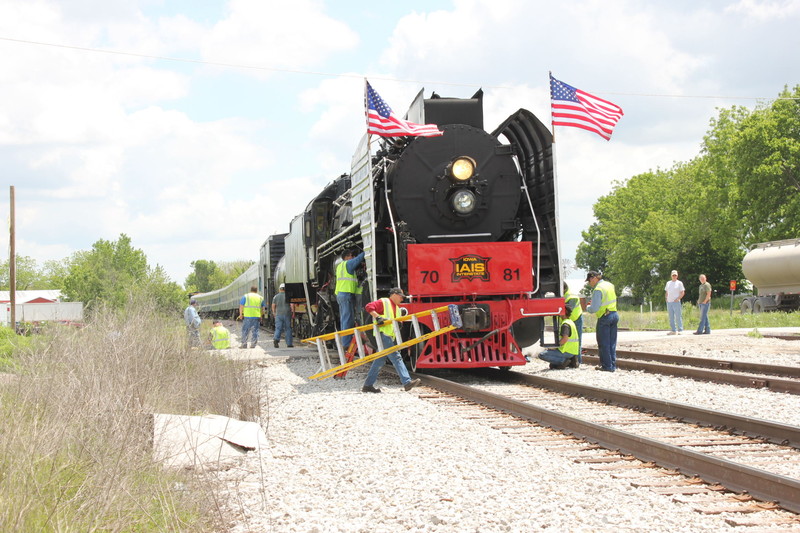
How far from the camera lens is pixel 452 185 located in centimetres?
1027

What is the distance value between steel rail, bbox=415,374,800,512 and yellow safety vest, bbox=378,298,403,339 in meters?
2.77

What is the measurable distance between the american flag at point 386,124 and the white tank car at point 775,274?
23345mm

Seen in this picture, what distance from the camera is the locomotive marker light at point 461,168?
402 inches

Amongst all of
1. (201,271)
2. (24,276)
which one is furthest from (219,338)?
(201,271)

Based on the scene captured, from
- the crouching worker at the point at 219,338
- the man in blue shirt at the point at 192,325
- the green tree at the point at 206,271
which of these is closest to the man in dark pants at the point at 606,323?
the man in blue shirt at the point at 192,325

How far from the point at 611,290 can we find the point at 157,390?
7.21m

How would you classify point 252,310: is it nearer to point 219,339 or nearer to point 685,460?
point 219,339

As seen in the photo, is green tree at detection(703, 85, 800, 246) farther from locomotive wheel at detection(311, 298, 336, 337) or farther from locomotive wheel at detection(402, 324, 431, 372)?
locomotive wheel at detection(402, 324, 431, 372)

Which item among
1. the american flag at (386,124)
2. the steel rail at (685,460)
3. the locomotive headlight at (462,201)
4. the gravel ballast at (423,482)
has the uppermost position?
the american flag at (386,124)

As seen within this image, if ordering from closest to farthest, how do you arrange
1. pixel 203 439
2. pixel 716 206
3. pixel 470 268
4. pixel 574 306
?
pixel 203 439, pixel 470 268, pixel 574 306, pixel 716 206

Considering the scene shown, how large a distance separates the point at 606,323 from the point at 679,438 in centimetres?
530

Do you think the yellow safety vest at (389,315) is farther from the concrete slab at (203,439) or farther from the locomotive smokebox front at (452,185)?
the concrete slab at (203,439)

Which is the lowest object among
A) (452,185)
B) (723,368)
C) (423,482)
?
(423,482)

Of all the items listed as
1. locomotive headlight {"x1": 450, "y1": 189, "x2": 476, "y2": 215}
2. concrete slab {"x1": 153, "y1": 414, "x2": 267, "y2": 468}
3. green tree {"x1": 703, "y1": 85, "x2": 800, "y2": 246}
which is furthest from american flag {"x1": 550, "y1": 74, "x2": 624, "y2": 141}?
green tree {"x1": 703, "y1": 85, "x2": 800, "y2": 246}
